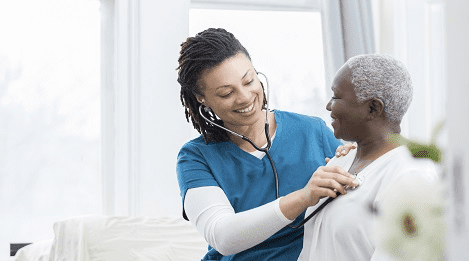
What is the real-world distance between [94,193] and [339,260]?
8.27 ft

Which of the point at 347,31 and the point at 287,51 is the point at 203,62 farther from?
the point at 287,51

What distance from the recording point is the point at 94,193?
10.7ft

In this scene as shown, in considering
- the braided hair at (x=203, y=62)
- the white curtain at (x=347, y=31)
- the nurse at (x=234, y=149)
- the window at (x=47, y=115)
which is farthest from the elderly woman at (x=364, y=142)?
the window at (x=47, y=115)

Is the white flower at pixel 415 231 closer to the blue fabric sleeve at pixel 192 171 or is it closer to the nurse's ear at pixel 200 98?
the blue fabric sleeve at pixel 192 171

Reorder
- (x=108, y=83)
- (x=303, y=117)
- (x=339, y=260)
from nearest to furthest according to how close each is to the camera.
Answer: (x=339, y=260) < (x=303, y=117) < (x=108, y=83)

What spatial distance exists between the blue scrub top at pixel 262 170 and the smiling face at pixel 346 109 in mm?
350

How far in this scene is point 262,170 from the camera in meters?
1.43

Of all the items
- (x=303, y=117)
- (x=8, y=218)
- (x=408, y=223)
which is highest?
(x=303, y=117)

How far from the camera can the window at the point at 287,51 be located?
11.5 feet

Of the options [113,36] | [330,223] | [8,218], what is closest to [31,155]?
[8,218]

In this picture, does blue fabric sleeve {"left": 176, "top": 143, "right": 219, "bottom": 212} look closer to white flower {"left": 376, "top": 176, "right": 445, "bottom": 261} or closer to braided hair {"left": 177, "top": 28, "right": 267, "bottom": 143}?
braided hair {"left": 177, "top": 28, "right": 267, "bottom": 143}

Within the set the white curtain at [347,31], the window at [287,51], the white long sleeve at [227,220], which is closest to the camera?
the white long sleeve at [227,220]

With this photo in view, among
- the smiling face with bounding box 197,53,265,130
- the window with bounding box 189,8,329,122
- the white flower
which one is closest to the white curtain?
the window with bounding box 189,8,329,122

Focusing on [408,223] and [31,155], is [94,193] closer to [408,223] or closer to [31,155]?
[31,155]
